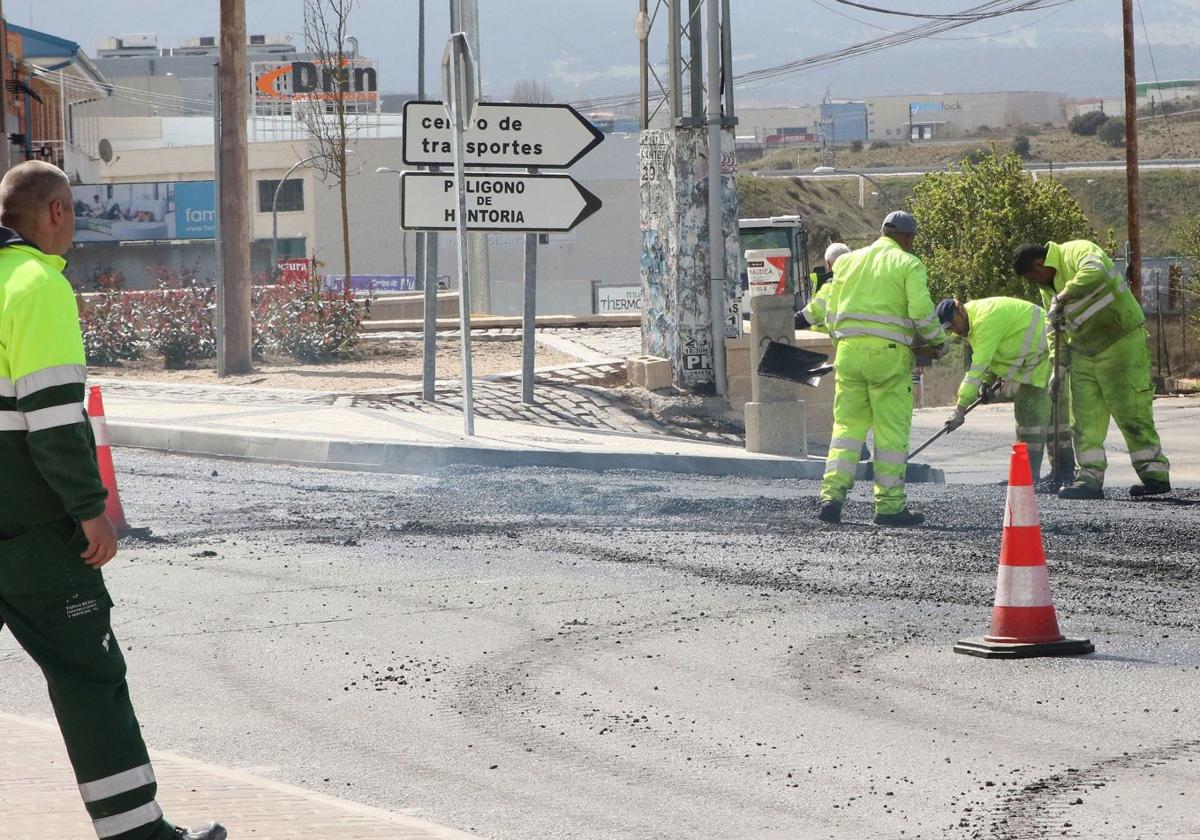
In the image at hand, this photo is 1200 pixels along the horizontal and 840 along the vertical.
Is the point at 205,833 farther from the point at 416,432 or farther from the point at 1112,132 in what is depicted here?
the point at 1112,132

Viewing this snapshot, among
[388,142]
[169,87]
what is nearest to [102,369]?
[388,142]

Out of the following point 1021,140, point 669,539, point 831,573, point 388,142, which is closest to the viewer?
point 831,573

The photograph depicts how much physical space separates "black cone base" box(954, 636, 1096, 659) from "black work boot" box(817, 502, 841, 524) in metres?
3.48

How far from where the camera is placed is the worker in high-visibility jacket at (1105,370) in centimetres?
1149

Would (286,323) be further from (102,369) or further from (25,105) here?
(25,105)

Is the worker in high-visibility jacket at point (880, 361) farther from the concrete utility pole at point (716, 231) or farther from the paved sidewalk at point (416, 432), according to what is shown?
the concrete utility pole at point (716, 231)

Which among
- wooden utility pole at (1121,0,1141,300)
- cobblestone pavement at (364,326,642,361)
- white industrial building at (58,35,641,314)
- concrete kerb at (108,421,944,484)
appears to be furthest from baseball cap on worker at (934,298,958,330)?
white industrial building at (58,35,641,314)

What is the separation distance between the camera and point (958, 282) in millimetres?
52281

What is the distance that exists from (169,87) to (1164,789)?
351ft

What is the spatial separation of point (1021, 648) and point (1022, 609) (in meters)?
0.16

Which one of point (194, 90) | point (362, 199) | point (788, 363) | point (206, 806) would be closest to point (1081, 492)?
point (788, 363)

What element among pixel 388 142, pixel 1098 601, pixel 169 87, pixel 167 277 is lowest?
pixel 1098 601

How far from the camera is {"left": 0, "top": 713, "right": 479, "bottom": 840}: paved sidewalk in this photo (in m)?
4.29

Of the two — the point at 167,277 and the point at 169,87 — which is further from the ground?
the point at 169,87
